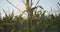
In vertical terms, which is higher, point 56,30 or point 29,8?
point 29,8

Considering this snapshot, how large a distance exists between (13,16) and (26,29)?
0.67 meters

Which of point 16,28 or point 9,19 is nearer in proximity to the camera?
point 16,28

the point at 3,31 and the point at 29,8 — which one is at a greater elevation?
the point at 29,8

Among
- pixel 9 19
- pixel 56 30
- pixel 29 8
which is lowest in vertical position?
pixel 56 30

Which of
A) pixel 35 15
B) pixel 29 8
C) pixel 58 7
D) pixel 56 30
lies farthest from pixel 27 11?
pixel 56 30

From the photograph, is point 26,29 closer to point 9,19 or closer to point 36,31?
point 36,31

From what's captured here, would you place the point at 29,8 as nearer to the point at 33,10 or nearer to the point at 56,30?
the point at 33,10

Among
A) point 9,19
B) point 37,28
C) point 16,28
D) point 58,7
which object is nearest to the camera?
point 16,28

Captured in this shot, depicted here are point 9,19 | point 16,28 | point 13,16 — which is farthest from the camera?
point 13,16

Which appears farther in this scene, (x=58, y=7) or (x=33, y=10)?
(x=58, y=7)

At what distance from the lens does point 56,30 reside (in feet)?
5.88

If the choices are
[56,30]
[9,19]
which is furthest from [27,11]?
[56,30]

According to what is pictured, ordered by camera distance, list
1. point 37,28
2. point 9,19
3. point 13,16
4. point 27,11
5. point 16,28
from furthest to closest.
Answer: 1. point 27,11
2. point 13,16
3. point 9,19
4. point 37,28
5. point 16,28

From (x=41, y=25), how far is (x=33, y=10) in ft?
2.19
